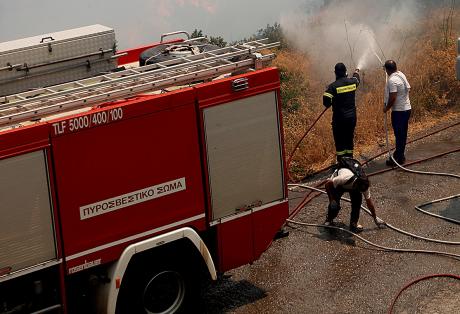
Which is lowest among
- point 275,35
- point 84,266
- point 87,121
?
point 84,266

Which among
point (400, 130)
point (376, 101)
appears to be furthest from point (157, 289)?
point (376, 101)

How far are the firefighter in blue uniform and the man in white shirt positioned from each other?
1.98 ft

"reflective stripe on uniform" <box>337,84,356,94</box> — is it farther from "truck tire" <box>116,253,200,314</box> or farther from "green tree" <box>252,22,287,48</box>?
"green tree" <box>252,22,287,48</box>

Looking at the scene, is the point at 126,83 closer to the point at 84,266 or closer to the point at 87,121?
the point at 87,121

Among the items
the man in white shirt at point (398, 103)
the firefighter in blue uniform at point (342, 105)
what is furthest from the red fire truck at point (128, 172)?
the man in white shirt at point (398, 103)

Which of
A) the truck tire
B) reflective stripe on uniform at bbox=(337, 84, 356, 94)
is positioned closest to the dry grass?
reflective stripe on uniform at bbox=(337, 84, 356, 94)

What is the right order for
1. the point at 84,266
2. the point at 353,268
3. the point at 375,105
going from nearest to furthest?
the point at 84,266 < the point at 353,268 < the point at 375,105

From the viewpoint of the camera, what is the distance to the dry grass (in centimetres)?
1234

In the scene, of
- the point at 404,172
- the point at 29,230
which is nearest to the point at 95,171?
the point at 29,230

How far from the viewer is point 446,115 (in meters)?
13.6

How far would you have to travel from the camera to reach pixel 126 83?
295 inches

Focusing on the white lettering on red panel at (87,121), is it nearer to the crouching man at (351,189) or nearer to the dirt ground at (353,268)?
the dirt ground at (353,268)

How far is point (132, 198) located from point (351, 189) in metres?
3.17

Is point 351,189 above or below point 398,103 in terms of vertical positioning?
below
